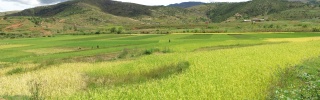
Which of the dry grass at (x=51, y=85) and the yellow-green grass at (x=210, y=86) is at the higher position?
the yellow-green grass at (x=210, y=86)

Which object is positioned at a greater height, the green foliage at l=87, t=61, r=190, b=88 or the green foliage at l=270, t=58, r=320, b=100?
the green foliage at l=270, t=58, r=320, b=100

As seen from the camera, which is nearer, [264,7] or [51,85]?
[51,85]

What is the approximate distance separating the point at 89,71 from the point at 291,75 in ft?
44.7

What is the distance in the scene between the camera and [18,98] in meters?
13.4

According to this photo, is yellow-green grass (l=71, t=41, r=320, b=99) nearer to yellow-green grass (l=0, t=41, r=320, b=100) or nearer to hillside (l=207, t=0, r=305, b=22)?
yellow-green grass (l=0, t=41, r=320, b=100)

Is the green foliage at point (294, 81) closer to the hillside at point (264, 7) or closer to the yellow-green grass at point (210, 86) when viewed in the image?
the yellow-green grass at point (210, 86)

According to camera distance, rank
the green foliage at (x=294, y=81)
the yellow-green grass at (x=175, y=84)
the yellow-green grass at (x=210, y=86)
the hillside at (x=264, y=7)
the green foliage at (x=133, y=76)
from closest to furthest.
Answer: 1. the green foliage at (x=294, y=81)
2. the yellow-green grass at (x=210, y=86)
3. the yellow-green grass at (x=175, y=84)
4. the green foliage at (x=133, y=76)
5. the hillside at (x=264, y=7)

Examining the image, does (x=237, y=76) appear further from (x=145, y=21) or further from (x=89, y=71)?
(x=145, y=21)

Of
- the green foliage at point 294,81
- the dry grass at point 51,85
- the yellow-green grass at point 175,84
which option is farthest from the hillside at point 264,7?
the dry grass at point 51,85

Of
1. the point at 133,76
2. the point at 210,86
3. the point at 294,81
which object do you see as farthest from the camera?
the point at 133,76

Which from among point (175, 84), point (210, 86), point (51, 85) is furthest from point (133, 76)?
point (210, 86)

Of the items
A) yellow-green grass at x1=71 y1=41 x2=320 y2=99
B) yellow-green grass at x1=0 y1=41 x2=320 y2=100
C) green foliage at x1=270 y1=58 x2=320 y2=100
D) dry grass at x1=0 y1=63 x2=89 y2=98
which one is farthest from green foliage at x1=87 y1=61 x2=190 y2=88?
green foliage at x1=270 y1=58 x2=320 y2=100

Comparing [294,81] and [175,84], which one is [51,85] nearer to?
[175,84]

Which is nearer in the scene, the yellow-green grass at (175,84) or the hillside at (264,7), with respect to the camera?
the yellow-green grass at (175,84)
